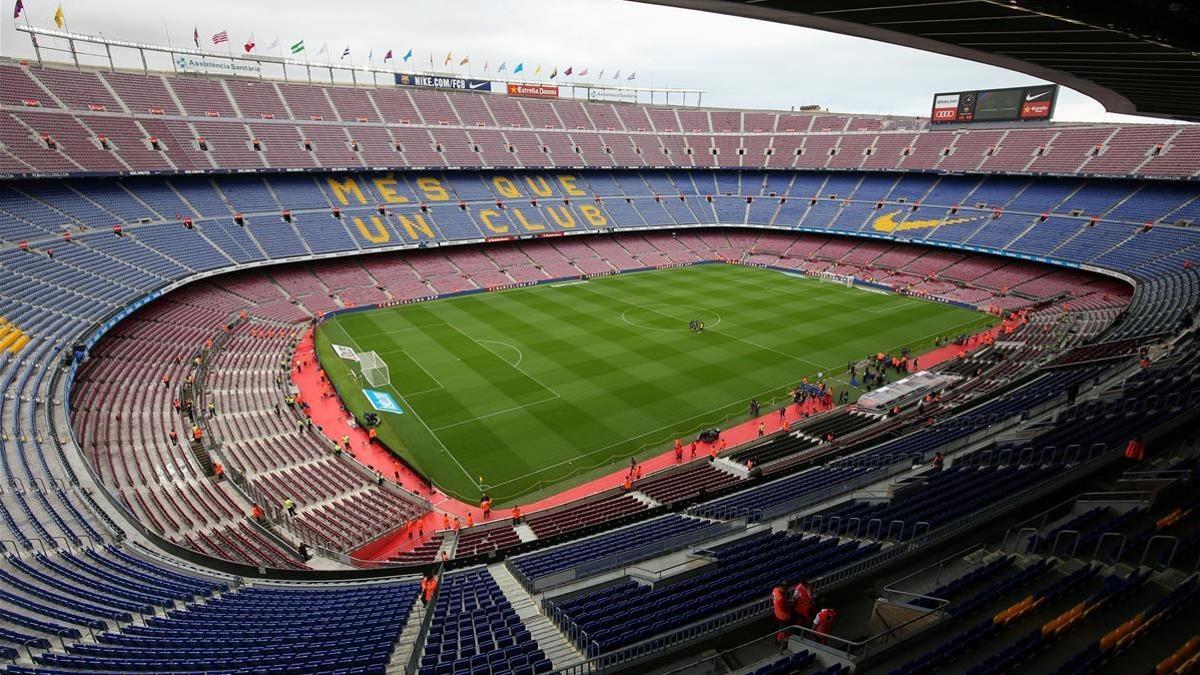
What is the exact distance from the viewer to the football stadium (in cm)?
955

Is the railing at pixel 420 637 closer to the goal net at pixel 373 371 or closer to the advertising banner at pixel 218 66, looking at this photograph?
the goal net at pixel 373 371

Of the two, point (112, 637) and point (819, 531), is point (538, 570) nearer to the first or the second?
point (819, 531)

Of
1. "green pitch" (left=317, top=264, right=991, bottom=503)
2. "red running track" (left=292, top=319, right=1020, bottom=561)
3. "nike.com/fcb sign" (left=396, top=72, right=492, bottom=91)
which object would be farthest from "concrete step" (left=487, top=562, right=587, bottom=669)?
"nike.com/fcb sign" (left=396, top=72, right=492, bottom=91)

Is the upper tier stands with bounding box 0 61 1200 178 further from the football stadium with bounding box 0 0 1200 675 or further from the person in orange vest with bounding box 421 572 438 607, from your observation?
the person in orange vest with bounding box 421 572 438 607

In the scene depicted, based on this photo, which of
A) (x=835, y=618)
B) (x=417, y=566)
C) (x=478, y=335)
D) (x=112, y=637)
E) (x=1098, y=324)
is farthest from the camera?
(x=478, y=335)

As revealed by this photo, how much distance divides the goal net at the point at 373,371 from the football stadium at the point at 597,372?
1.10 metres

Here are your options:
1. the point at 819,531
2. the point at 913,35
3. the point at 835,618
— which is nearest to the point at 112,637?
the point at 835,618

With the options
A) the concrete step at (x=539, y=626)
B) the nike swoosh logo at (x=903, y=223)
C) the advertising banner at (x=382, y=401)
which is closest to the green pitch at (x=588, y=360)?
the advertising banner at (x=382, y=401)

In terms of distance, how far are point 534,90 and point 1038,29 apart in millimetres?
68981

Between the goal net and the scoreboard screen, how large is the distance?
204 ft

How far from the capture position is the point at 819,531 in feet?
43.9

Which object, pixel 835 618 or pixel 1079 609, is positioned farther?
pixel 835 618

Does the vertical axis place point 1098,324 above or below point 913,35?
below

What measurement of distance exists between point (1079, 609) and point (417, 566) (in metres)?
13.9
